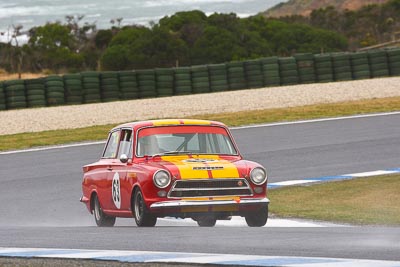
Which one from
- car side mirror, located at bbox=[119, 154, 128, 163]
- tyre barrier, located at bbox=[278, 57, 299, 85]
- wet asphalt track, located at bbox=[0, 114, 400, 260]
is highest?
car side mirror, located at bbox=[119, 154, 128, 163]

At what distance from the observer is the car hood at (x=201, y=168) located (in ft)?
38.7

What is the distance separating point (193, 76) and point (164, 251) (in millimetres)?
33324

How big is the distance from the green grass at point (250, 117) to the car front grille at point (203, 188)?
15.5 m

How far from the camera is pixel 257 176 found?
39.6ft

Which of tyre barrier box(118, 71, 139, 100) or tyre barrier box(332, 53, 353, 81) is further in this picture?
tyre barrier box(332, 53, 353, 81)

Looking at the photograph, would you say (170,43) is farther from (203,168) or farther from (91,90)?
(203,168)

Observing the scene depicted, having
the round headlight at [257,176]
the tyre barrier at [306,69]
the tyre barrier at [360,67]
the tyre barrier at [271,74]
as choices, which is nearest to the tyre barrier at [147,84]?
the tyre barrier at [271,74]

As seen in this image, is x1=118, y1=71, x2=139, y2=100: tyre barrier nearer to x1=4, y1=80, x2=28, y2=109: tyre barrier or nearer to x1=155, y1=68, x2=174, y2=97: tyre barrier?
x1=155, y1=68, x2=174, y2=97: tyre barrier

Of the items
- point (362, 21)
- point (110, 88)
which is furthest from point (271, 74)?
point (362, 21)

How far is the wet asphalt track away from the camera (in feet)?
28.1

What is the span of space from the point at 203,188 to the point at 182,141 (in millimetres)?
1160

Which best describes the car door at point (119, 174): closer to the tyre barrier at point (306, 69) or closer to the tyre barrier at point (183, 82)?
the tyre barrier at point (183, 82)

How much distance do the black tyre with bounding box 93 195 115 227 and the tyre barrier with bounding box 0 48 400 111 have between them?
24.8m

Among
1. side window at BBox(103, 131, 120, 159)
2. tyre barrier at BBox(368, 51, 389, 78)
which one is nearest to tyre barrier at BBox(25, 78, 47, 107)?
tyre barrier at BBox(368, 51, 389, 78)
